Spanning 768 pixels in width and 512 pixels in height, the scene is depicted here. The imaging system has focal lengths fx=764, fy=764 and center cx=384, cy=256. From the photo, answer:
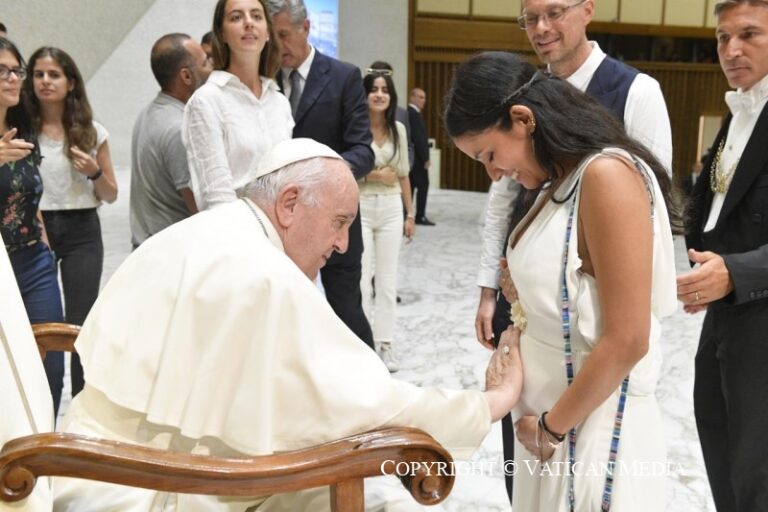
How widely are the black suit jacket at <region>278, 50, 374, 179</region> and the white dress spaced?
5.76 feet

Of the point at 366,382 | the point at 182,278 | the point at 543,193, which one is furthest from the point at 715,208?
the point at 182,278

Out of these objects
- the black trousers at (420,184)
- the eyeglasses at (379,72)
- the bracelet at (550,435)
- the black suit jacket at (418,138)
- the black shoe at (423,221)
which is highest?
the eyeglasses at (379,72)

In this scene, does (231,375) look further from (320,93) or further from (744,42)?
(320,93)

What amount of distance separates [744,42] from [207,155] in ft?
5.66

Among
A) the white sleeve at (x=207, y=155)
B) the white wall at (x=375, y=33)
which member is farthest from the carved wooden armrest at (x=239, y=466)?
the white wall at (x=375, y=33)

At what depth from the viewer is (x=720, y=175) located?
205cm

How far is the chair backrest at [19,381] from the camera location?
141 centimetres

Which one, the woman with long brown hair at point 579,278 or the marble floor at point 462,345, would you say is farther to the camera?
the marble floor at point 462,345

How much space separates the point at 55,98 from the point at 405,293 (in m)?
3.16

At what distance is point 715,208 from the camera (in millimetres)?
2053

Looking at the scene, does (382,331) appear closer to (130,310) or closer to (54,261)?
(54,261)

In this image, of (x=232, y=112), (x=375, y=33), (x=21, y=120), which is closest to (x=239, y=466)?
(x=232, y=112)

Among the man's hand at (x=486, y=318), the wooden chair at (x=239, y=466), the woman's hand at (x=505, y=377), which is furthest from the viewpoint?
the man's hand at (x=486, y=318)

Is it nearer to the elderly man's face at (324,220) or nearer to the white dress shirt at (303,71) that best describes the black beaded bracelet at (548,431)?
the elderly man's face at (324,220)
